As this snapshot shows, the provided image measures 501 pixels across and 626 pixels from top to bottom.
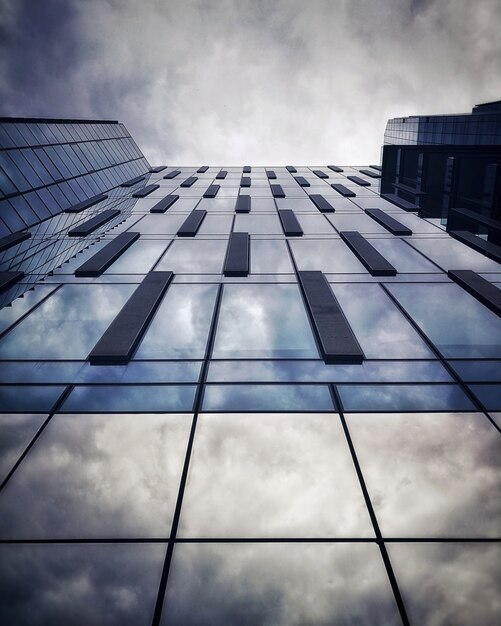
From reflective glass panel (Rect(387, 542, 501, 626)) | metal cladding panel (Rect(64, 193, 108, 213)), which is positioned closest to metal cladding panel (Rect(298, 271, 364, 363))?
reflective glass panel (Rect(387, 542, 501, 626))

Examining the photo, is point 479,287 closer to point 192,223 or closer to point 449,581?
point 449,581

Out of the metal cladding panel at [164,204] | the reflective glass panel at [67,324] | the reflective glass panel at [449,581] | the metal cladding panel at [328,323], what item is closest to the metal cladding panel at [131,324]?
the reflective glass panel at [67,324]

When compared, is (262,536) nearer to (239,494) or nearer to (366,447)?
(239,494)

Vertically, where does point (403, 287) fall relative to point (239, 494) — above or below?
below

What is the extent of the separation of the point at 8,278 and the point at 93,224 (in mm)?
8793

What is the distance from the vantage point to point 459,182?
25.2 m

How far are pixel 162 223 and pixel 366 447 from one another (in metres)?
19.8

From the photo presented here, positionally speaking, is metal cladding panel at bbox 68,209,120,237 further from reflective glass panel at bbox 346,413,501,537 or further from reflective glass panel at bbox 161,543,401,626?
reflective glass panel at bbox 161,543,401,626

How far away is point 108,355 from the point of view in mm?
10555

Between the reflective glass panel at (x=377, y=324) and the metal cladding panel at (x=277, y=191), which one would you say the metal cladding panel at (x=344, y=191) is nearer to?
the metal cladding panel at (x=277, y=191)

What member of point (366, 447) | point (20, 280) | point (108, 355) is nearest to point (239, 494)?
point (366, 447)

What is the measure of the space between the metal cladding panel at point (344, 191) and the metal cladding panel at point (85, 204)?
20.0 meters

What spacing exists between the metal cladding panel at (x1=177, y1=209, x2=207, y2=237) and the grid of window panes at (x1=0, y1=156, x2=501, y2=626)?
7.82 metres

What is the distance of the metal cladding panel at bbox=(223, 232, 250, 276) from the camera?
53.2ft
